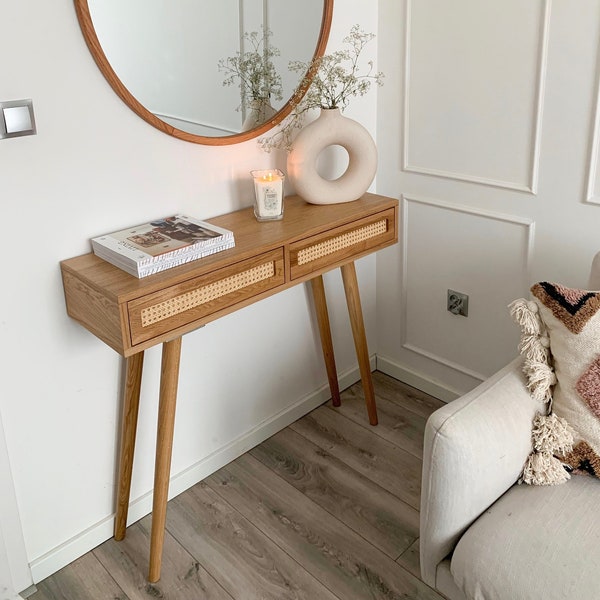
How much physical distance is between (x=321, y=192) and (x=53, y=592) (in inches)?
50.5

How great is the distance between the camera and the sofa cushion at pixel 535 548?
1.24m

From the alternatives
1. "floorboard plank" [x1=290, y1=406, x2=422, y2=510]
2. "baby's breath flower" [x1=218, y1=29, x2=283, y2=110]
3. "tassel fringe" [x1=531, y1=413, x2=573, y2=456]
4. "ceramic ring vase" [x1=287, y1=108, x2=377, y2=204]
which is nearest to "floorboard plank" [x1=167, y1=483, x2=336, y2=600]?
"floorboard plank" [x1=290, y1=406, x2=422, y2=510]

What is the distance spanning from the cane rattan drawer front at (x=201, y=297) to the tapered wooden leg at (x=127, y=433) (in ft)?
0.86

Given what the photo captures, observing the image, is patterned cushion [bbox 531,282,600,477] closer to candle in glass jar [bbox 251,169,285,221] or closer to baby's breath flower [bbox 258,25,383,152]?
candle in glass jar [bbox 251,169,285,221]

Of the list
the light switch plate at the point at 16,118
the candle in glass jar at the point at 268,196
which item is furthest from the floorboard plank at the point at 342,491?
the light switch plate at the point at 16,118

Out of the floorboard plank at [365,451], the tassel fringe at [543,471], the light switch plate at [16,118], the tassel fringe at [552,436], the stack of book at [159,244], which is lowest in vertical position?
the floorboard plank at [365,451]

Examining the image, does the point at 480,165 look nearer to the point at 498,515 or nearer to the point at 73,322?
the point at 498,515

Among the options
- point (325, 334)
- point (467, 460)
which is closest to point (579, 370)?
Result: point (467, 460)

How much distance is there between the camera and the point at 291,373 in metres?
2.36

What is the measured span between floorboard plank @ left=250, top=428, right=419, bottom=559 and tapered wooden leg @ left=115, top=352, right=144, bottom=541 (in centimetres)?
49

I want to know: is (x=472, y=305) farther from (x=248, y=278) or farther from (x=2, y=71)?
(x=2, y=71)

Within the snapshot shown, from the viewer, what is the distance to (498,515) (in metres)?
1.39

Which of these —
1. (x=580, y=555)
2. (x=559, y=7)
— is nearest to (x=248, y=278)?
(x=580, y=555)

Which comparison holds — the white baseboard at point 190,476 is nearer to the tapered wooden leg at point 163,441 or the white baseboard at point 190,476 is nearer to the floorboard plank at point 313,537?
the floorboard plank at point 313,537
